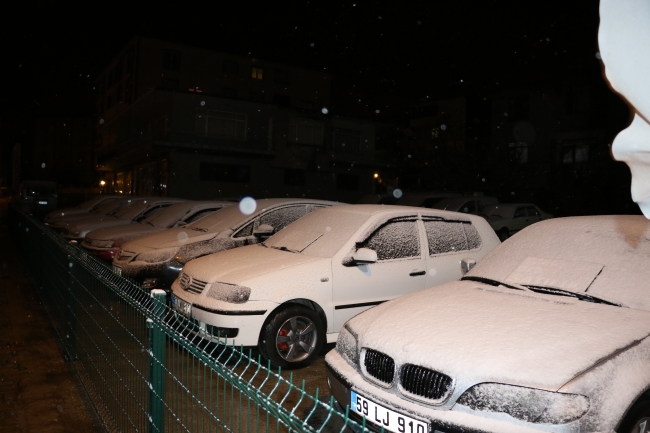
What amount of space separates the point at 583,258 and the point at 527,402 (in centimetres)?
166

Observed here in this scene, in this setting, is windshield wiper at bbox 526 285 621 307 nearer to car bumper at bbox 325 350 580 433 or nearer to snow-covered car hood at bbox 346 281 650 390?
snow-covered car hood at bbox 346 281 650 390

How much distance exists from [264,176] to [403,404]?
106 ft

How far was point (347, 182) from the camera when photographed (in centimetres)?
3878

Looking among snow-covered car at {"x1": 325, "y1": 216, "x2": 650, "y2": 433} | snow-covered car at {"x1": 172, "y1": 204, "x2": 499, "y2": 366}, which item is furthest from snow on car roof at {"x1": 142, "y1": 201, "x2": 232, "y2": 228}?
snow-covered car at {"x1": 325, "y1": 216, "x2": 650, "y2": 433}

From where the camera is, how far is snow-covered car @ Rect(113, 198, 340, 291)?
25.6 ft

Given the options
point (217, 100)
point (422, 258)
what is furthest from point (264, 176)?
point (422, 258)

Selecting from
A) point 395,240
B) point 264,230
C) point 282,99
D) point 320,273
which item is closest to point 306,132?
point 282,99

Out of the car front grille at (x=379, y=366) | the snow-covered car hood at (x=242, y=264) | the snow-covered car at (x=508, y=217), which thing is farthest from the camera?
the snow-covered car at (x=508, y=217)

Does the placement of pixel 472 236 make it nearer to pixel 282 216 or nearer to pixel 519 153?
pixel 282 216

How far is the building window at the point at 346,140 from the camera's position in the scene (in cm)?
3822

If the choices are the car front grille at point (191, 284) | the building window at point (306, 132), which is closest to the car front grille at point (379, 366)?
the car front grille at point (191, 284)

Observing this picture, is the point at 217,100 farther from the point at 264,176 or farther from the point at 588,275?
the point at 588,275

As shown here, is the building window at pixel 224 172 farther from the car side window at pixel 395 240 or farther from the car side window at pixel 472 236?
the car side window at pixel 395 240

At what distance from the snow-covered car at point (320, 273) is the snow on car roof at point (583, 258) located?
585 millimetres
